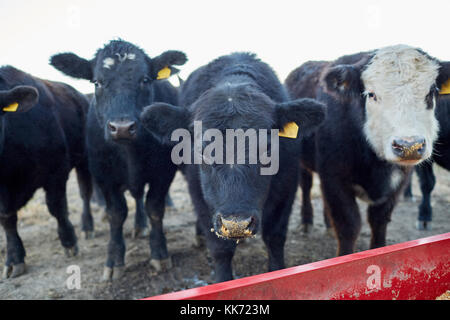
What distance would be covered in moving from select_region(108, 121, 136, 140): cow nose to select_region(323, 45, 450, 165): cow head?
1931 mm

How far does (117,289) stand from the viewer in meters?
3.76

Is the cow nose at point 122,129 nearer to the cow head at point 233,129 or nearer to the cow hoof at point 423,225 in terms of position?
the cow head at point 233,129

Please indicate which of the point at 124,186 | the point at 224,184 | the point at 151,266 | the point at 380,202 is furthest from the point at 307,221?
the point at 224,184

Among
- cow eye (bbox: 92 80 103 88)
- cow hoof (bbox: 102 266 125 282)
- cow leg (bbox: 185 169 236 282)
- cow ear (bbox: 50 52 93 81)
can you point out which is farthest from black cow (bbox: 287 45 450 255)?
cow ear (bbox: 50 52 93 81)

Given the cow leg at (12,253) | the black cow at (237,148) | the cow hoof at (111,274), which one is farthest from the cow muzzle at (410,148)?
the cow leg at (12,253)

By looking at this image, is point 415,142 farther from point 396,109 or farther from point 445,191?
point 445,191

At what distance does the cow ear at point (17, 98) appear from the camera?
3377mm

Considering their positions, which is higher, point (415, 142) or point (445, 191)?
point (415, 142)

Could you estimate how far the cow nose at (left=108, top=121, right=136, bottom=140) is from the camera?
3.37 m

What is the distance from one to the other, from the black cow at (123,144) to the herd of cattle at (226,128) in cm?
1

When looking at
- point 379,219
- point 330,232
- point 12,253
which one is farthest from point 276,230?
point 12,253

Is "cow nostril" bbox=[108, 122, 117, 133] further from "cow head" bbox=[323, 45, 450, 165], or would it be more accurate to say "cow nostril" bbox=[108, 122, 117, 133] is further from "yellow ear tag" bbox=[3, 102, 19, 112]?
"cow head" bbox=[323, 45, 450, 165]
